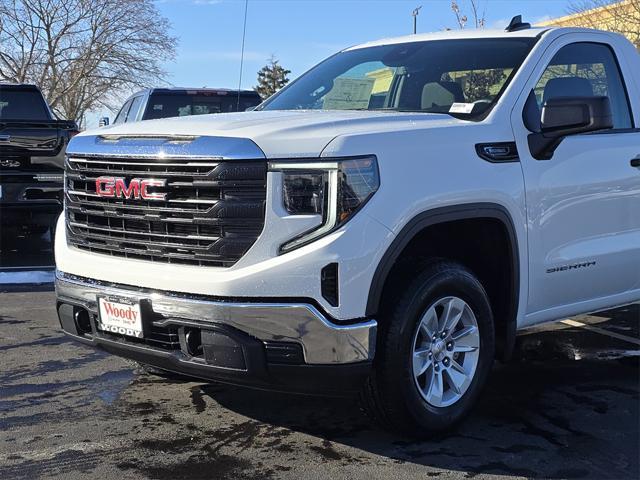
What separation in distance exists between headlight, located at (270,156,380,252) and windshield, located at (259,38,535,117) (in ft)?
3.44

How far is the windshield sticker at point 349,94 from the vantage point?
15.5 ft

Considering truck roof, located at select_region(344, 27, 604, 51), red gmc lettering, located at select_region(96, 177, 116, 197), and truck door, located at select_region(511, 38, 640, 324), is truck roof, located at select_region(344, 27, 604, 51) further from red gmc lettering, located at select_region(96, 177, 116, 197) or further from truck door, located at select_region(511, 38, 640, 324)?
red gmc lettering, located at select_region(96, 177, 116, 197)

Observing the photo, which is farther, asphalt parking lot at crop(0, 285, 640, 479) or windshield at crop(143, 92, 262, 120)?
windshield at crop(143, 92, 262, 120)

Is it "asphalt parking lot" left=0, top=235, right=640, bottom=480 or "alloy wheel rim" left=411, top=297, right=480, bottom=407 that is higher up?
"alloy wheel rim" left=411, top=297, right=480, bottom=407

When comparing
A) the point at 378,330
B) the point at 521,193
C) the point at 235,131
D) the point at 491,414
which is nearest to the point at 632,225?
the point at 521,193

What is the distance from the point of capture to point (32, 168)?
367 inches

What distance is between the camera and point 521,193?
13.1 feet

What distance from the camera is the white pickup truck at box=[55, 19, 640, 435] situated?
10.8ft

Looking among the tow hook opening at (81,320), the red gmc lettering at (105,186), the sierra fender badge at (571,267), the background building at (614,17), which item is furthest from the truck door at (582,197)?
the background building at (614,17)

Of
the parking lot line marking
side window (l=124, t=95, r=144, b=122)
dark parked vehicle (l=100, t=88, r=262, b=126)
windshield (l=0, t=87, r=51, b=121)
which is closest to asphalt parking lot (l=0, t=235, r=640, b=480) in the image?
the parking lot line marking

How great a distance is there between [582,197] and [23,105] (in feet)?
28.3

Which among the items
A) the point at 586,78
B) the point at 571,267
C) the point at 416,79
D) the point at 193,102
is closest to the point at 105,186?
the point at 416,79

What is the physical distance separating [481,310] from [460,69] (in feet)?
4.97

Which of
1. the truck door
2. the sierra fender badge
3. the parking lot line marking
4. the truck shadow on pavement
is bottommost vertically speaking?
the parking lot line marking
